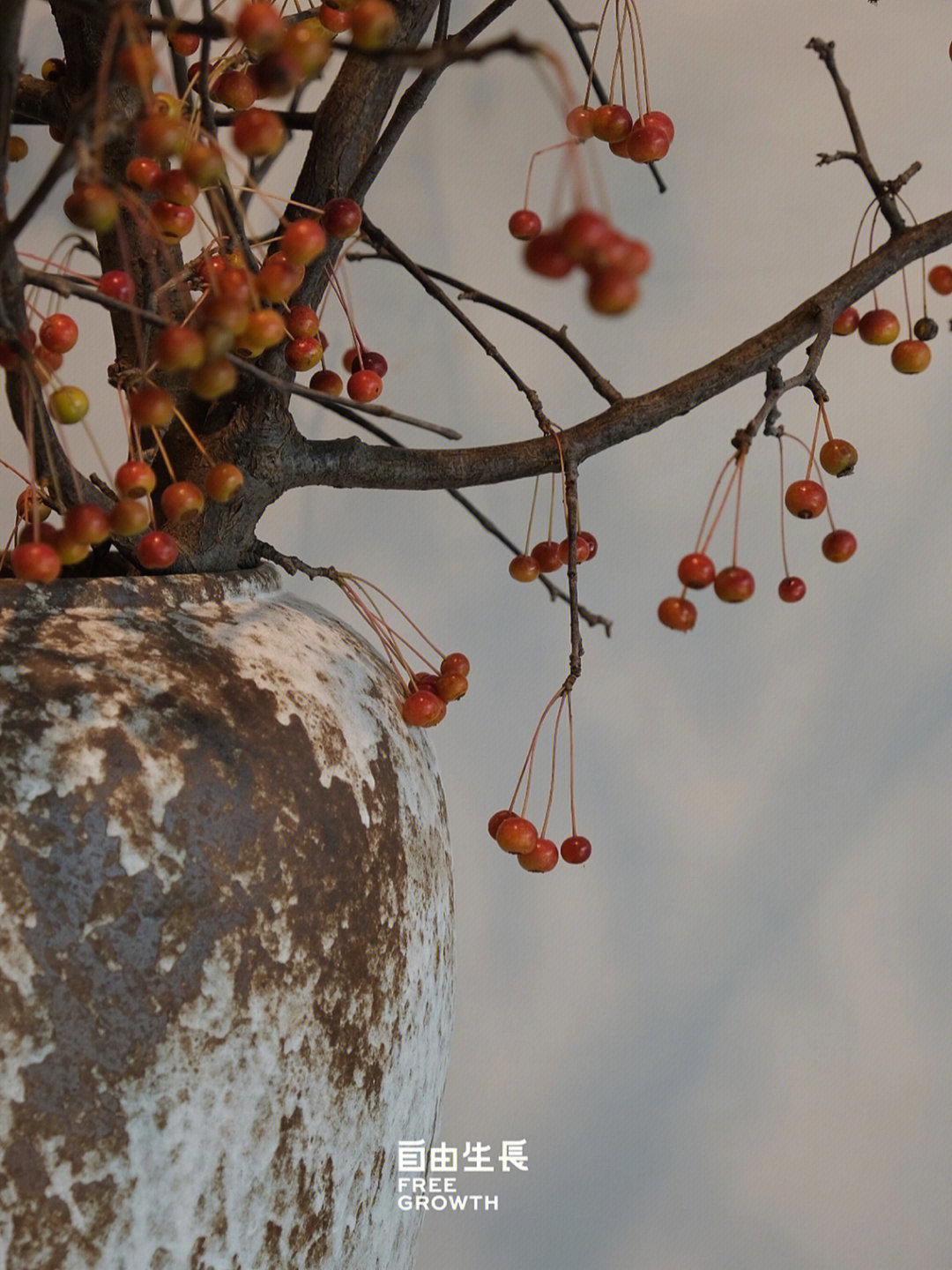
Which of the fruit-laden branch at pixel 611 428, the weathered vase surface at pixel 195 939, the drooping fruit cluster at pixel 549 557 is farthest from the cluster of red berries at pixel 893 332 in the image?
the weathered vase surface at pixel 195 939

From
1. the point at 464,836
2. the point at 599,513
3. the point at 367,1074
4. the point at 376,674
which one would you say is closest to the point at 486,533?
the point at 599,513

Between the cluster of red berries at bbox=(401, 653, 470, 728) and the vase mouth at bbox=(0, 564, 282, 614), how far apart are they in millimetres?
82

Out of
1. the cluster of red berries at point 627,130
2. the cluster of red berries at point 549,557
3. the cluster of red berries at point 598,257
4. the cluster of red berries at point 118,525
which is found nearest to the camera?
the cluster of red berries at point 598,257

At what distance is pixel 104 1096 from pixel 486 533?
696mm

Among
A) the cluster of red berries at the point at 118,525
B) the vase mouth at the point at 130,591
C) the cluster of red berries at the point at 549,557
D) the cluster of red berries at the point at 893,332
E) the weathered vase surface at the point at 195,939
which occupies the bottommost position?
the weathered vase surface at the point at 195,939

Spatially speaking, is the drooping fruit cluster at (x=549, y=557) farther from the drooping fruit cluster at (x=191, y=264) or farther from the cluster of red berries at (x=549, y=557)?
the drooping fruit cluster at (x=191, y=264)

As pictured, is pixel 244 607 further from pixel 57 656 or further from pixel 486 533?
pixel 486 533

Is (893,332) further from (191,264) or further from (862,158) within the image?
(191,264)

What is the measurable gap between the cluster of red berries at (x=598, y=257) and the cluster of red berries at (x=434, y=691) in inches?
12.8

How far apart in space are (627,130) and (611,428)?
0.38 ft

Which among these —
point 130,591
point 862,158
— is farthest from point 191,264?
point 862,158

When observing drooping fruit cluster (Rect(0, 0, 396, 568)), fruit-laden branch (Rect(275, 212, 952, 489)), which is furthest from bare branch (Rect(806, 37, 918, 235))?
drooping fruit cluster (Rect(0, 0, 396, 568))

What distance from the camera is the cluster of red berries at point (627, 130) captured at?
1.78ft

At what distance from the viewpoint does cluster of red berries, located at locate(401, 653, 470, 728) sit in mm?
622
